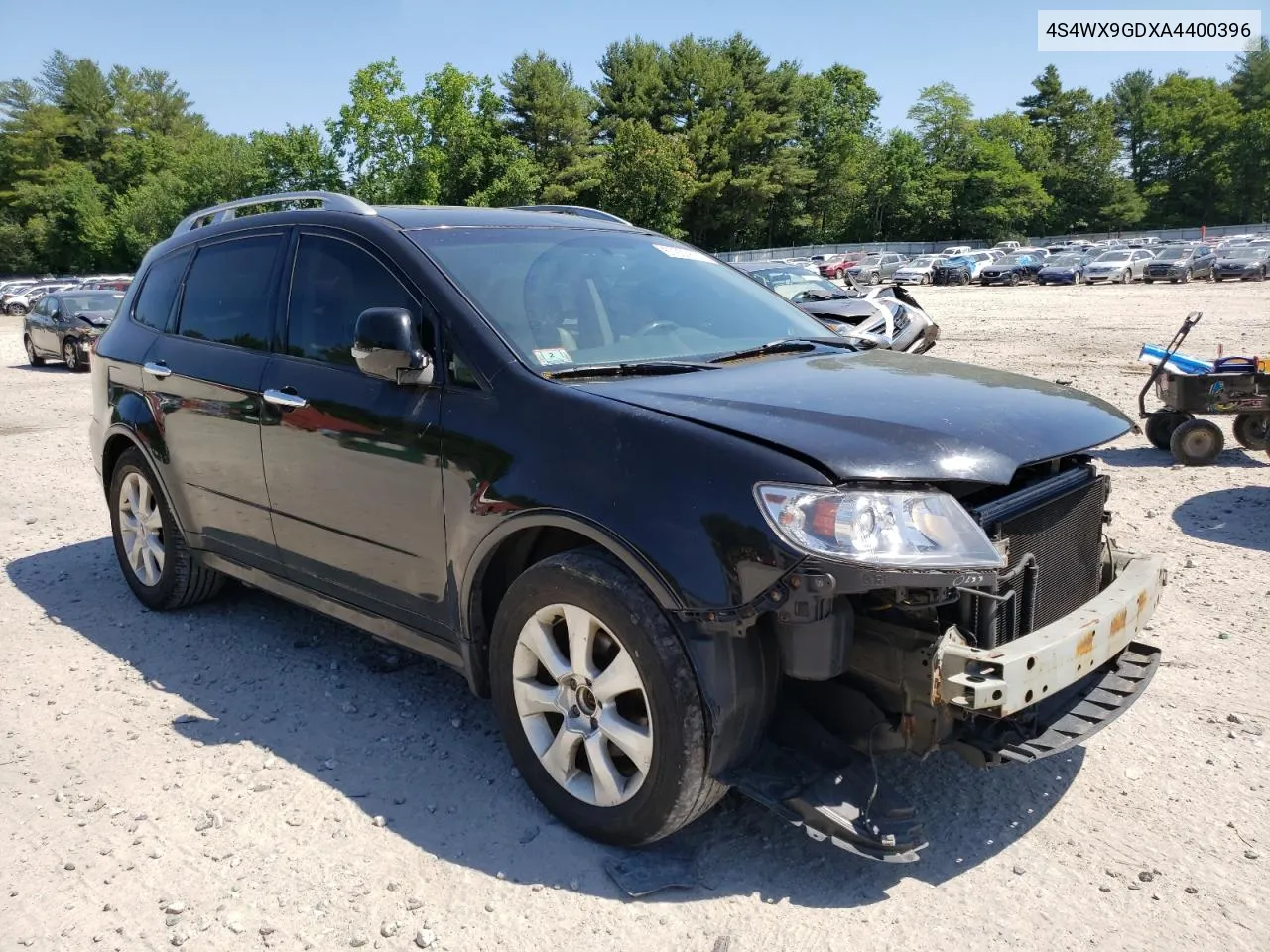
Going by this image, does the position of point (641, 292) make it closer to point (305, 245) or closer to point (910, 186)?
point (305, 245)

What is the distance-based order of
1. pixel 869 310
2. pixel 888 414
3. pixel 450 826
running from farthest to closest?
pixel 869 310 < pixel 450 826 < pixel 888 414

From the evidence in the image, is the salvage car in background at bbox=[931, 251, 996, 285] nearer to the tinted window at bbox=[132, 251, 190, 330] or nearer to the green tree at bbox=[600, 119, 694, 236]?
the green tree at bbox=[600, 119, 694, 236]

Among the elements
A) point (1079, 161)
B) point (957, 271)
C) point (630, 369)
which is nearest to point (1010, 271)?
point (957, 271)

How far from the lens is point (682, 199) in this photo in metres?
75.4

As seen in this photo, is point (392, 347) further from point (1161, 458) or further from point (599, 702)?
point (1161, 458)

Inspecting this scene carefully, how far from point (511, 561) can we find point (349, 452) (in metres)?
0.81

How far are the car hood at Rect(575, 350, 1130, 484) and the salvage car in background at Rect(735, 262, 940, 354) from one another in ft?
30.4

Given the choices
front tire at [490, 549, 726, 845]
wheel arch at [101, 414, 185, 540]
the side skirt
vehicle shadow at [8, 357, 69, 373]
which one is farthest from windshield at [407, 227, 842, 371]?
vehicle shadow at [8, 357, 69, 373]

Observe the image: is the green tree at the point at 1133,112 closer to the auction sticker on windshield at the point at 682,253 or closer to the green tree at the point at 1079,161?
the green tree at the point at 1079,161

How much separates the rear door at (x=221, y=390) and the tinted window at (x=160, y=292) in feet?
0.42

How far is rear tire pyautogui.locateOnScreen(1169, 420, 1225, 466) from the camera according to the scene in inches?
320

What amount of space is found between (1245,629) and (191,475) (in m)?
5.04

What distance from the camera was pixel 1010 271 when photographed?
4862 centimetres

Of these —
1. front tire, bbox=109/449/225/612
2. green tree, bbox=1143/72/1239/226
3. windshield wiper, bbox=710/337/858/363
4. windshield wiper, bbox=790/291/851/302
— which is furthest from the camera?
green tree, bbox=1143/72/1239/226
